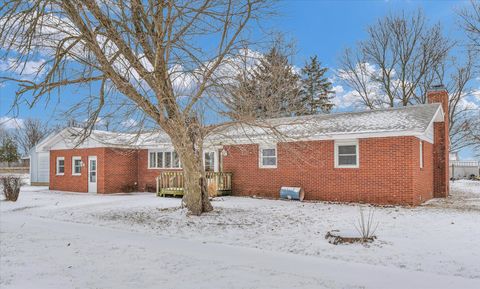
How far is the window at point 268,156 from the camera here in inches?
680

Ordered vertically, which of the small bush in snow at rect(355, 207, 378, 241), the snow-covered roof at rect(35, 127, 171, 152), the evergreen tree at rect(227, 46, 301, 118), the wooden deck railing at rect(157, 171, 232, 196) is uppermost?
the evergreen tree at rect(227, 46, 301, 118)

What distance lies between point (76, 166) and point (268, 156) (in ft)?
40.5

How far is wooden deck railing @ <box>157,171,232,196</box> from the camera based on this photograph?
17.3m

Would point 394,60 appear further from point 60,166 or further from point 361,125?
point 60,166

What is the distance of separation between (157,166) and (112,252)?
13922mm

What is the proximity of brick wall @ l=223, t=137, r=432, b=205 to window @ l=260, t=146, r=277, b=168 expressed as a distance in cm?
23

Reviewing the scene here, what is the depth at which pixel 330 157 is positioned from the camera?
51.3 ft

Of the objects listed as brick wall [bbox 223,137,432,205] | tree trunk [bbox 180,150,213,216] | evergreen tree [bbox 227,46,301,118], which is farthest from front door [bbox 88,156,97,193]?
evergreen tree [bbox 227,46,301,118]

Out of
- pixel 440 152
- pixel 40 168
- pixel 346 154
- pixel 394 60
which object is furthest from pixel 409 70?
pixel 40 168

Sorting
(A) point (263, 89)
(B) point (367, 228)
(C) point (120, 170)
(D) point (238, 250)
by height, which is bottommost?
(D) point (238, 250)

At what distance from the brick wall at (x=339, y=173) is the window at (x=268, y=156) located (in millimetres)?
225

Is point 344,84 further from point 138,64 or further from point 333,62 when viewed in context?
point 138,64

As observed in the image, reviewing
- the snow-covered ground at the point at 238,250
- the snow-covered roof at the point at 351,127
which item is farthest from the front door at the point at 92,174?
the snow-covered ground at the point at 238,250

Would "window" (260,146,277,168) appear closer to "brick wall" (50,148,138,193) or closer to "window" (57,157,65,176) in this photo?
"brick wall" (50,148,138,193)
